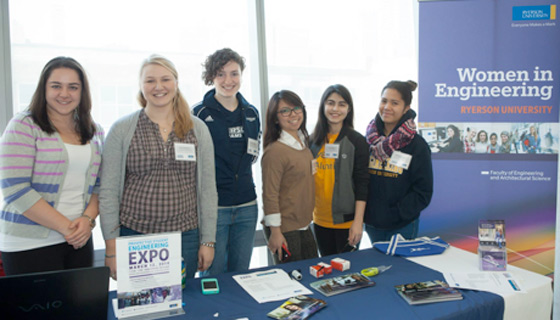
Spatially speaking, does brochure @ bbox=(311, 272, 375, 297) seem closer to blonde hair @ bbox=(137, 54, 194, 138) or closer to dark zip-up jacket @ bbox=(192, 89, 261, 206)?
→ dark zip-up jacket @ bbox=(192, 89, 261, 206)

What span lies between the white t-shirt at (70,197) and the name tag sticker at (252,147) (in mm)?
901

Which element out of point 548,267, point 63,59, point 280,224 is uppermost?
point 63,59

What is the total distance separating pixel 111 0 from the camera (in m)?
2.87

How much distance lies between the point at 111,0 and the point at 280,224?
2121mm

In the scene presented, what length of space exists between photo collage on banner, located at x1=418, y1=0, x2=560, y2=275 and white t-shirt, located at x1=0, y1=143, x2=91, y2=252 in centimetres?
250

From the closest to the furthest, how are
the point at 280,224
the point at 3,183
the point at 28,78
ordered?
the point at 3,183 < the point at 280,224 < the point at 28,78

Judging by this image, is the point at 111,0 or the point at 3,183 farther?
the point at 111,0

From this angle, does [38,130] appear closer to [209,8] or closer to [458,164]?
[209,8]

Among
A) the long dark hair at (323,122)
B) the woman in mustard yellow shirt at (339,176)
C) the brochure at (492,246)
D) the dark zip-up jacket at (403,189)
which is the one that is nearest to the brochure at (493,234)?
the brochure at (492,246)

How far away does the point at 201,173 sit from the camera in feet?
6.44

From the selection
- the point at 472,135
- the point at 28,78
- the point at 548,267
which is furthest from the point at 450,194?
the point at 28,78

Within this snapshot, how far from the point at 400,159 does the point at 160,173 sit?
1.46 meters

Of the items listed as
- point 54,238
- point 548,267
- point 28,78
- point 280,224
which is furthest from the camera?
point 548,267

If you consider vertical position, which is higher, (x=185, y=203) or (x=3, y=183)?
(x=3, y=183)
